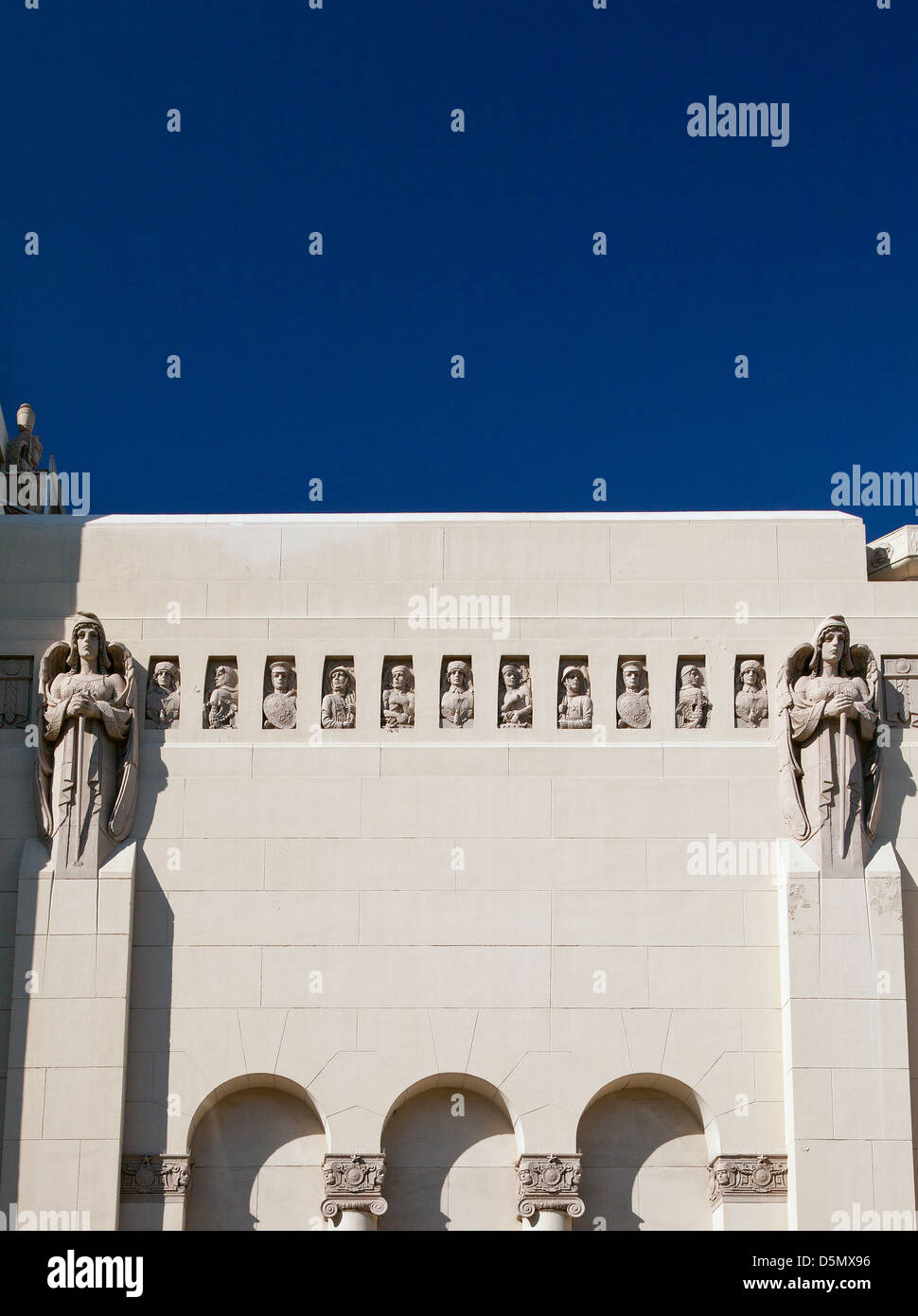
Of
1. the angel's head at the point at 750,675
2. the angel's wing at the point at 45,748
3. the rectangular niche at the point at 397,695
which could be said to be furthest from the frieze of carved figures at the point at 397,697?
the angel's head at the point at 750,675

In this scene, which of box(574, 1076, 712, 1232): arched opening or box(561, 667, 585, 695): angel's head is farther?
box(561, 667, 585, 695): angel's head

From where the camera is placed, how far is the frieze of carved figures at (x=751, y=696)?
2436 centimetres

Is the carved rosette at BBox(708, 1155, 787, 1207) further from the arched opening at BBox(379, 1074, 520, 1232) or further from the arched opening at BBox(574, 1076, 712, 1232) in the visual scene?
the arched opening at BBox(379, 1074, 520, 1232)

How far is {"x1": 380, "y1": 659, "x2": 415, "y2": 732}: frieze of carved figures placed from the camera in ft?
79.9

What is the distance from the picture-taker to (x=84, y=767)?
78.2 feet

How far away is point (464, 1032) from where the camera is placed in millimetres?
23016

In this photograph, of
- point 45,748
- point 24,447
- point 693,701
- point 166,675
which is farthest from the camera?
point 24,447

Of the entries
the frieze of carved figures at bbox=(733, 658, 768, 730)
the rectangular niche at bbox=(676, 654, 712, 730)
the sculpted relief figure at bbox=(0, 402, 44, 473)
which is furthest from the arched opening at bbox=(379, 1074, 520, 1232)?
the sculpted relief figure at bbox=(0, 402, 44, 473)

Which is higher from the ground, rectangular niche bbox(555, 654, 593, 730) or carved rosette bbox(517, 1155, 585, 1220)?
rectangular niche bbox(555, 654, 593, 730)

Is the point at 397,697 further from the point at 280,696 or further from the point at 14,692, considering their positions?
the point at 14,692

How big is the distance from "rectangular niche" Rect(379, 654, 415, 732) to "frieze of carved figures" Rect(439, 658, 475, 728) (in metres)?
0.37

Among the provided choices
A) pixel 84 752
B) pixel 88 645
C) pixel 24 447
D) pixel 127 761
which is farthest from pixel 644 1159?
pixel 24 447

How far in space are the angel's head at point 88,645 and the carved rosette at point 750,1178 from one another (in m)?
8.84

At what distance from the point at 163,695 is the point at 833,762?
7.69 m
